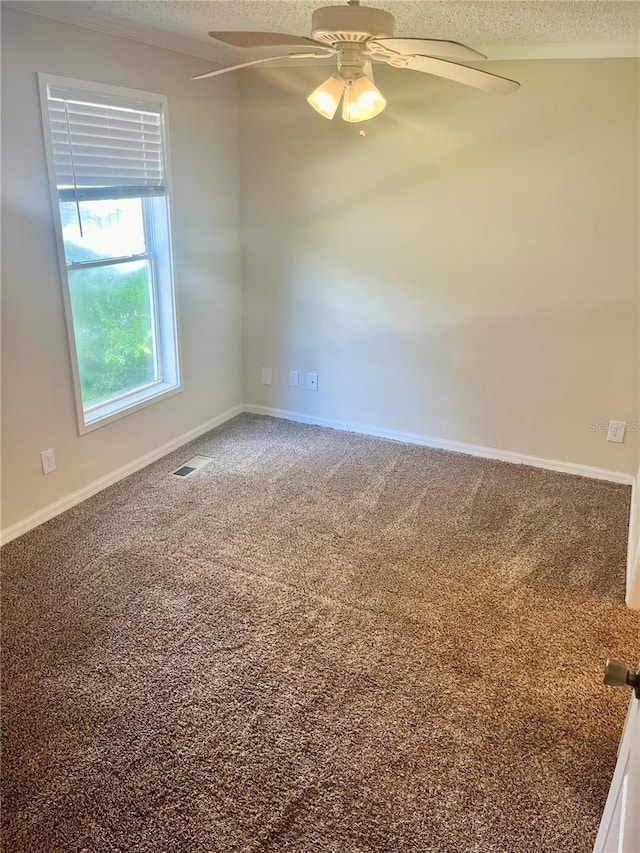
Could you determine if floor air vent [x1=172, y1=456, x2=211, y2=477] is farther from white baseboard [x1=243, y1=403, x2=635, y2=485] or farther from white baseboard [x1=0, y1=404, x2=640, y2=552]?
white baseboard [x1=243, y1=403, x2=635, y2=485]

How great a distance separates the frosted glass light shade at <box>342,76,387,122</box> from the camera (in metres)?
2.04

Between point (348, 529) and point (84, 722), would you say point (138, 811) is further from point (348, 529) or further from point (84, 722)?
point (348, 529)

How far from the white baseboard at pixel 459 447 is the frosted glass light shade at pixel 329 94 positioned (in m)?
2.31

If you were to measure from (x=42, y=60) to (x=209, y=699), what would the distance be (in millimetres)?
2622

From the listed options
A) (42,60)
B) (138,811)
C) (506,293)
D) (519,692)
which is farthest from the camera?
(506,293)

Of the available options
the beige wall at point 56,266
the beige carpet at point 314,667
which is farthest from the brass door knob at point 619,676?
the beige wall at point 56,266

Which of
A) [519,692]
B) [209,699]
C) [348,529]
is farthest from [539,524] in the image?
[209,699]

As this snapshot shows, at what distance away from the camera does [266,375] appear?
4.37 metres

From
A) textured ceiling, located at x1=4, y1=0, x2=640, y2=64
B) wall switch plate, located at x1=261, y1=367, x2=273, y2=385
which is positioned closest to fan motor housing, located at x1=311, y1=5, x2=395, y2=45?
textured ceiling, located at x1=4, y1=0, x2=640, y2=64

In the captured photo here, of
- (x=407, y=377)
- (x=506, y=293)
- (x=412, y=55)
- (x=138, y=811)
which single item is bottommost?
(x=138, y=811)

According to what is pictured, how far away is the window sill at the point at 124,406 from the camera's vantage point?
318cm

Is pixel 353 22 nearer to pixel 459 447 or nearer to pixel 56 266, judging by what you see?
pixel 56 266

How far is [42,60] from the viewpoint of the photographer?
255cm

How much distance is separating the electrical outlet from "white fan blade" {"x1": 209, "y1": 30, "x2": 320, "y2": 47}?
1.97 meters
